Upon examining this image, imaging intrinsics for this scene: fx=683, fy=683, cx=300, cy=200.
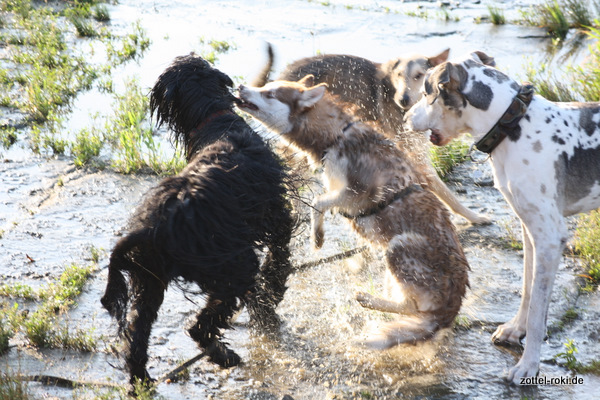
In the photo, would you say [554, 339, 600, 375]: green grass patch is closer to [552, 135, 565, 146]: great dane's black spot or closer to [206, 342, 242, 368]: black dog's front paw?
[552, 135, 565, 146]: great dane's black spot

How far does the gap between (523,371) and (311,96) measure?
2292mm

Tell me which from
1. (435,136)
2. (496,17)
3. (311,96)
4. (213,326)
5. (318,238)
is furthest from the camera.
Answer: (496,17)

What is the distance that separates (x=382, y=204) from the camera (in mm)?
4516

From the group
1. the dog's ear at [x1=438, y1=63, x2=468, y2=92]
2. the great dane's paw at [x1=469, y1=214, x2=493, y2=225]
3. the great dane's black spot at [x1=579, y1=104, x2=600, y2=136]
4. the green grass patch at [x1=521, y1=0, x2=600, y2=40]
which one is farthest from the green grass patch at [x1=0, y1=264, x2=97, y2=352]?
the green grass patch at [x1=521, y1=0, x2=600, y2=40]

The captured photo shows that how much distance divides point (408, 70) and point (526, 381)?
344 cm

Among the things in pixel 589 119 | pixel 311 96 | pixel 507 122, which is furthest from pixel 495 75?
pixel 311 96

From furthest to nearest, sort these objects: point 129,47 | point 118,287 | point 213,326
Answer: point 129,47 → point 213,326 → point 118,287

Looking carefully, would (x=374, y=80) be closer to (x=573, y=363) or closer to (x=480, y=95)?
(x=480, y=95)

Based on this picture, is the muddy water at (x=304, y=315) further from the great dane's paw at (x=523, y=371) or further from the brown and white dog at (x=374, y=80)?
the brown and white dog at (x=374, y=80)

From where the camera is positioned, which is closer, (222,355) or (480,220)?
(222,355)

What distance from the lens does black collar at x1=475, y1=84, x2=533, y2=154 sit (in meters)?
3.72

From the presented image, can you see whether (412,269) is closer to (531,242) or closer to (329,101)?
(531,242)

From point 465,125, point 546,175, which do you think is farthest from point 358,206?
point 546,175

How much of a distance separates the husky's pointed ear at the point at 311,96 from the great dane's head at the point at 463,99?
37.2 inches
